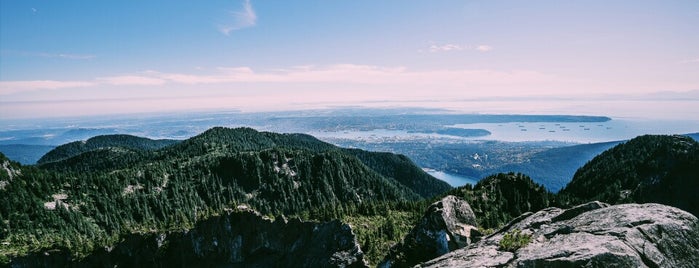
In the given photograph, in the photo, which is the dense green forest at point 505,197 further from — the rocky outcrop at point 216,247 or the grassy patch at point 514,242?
the grassy patch at point 514,242

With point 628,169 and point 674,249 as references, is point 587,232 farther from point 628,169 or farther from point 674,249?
point 628,169

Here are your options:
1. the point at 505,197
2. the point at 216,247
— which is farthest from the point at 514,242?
the point at 216,247

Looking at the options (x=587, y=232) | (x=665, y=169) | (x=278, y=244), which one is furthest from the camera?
(x=665, y=169)

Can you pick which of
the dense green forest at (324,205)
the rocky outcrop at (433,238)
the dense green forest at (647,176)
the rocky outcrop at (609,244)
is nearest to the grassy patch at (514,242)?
the rocky outcrop at (609,244)

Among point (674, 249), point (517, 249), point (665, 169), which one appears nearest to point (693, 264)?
point (674, 249)

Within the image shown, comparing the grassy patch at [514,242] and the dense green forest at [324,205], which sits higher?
the grassy patch at [514,242]

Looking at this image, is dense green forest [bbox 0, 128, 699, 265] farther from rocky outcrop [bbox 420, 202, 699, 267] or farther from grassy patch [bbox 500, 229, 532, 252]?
rocky outcrop [bbox 420, 202, 699, 267]

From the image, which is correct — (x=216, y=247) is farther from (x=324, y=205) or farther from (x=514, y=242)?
(x=514, y=242)
